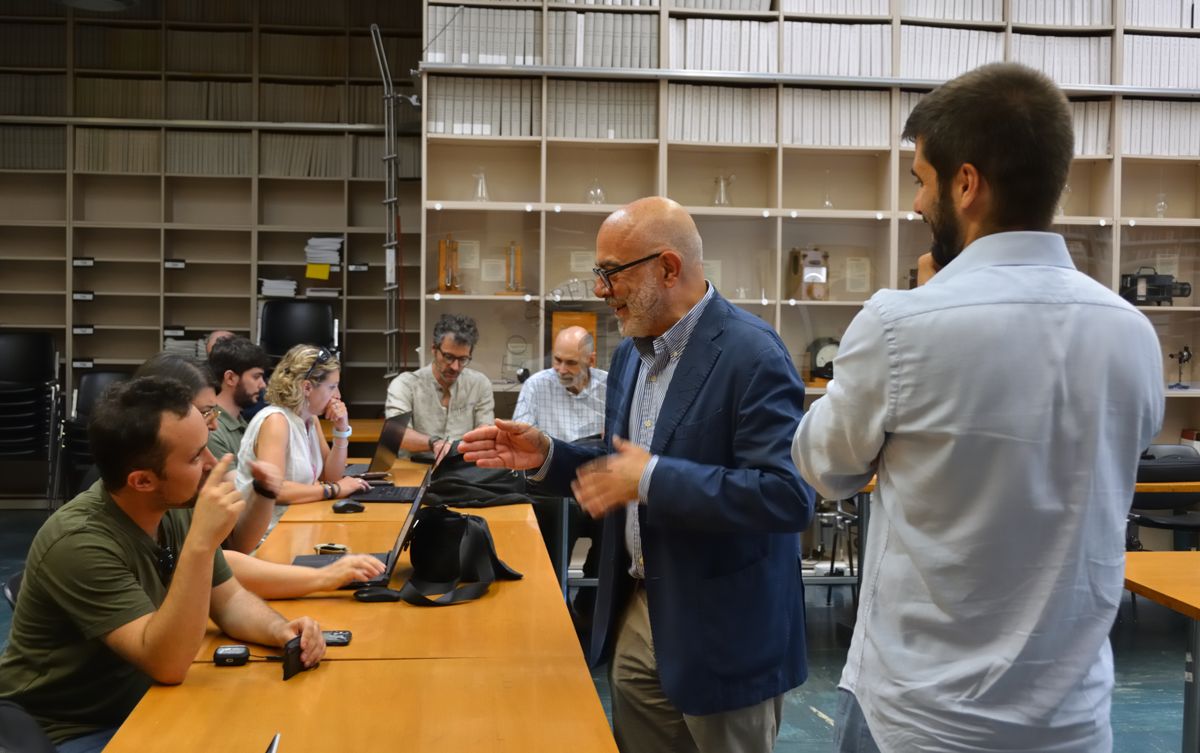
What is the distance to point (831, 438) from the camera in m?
1.29

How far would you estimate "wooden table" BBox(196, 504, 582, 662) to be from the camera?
2.21m

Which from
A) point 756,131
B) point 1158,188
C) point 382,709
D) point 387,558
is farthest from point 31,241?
point 1158,188

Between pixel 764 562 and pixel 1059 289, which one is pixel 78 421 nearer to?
pixel 764 562

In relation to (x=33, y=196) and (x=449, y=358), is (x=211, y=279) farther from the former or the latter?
(x=449, y=358)

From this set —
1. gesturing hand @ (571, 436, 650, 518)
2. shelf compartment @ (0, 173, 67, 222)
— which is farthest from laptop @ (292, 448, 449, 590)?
shelf compartment @ (0, 173, 67, 222)

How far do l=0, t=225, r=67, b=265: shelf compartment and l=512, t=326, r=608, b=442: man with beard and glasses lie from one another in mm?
5245

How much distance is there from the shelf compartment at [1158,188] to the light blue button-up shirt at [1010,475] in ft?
22.0

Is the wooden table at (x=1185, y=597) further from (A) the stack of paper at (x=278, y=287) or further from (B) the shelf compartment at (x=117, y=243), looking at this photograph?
(B) the shelf compartment at (x=117, y=243)

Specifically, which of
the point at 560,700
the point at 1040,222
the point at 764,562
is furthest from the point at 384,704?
the point at 1040,222

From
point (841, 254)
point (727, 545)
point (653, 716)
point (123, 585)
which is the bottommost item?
point (653, 716)

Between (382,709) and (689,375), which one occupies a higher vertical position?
(689,375)

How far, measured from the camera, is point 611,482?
1.82 metres

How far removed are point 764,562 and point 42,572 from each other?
1.42m

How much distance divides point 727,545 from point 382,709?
702mm
